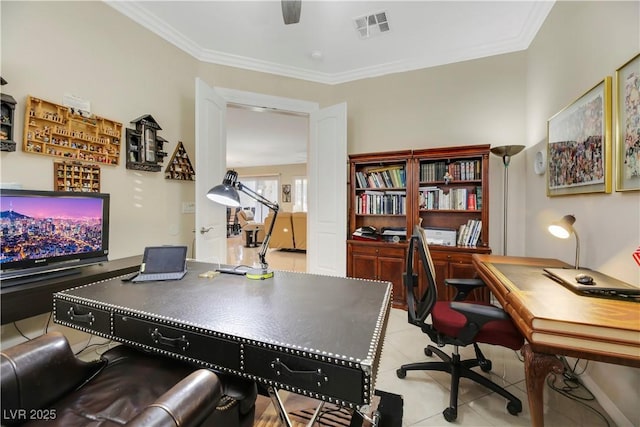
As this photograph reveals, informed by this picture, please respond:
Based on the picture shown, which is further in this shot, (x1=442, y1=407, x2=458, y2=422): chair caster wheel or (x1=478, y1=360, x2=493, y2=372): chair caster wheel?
(x1=478, y1=360, x2=493, y2=372): chair caster wheel

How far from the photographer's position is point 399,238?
127 inches

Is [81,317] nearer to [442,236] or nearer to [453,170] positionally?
[442,236]

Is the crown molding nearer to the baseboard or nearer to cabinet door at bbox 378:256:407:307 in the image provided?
cabinet door at bbox 378:256:407:307

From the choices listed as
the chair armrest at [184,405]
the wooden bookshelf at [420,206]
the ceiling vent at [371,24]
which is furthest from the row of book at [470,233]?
the chair armrest at [184,405]

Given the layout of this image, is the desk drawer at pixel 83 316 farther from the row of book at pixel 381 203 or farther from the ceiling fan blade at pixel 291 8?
the row of book at pixel 381 203

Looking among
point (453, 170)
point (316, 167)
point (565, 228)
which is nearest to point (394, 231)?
point (453, 170)

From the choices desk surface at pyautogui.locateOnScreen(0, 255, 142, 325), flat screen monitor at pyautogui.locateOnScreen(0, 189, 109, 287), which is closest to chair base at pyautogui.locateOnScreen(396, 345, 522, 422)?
desk surface at pyautogui.locateOnScreen(0, 255, 142, 325)

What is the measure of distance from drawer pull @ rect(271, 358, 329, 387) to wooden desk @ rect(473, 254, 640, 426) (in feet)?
2.84

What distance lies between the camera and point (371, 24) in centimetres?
264

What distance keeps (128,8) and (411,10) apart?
245 cm

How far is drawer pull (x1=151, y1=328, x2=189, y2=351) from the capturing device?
3.24 feet

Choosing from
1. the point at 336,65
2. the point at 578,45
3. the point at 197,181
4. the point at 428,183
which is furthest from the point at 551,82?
the point at 197,181

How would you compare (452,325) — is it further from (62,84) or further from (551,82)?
(62,84)

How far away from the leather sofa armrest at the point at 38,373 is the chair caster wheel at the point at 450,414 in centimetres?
170
